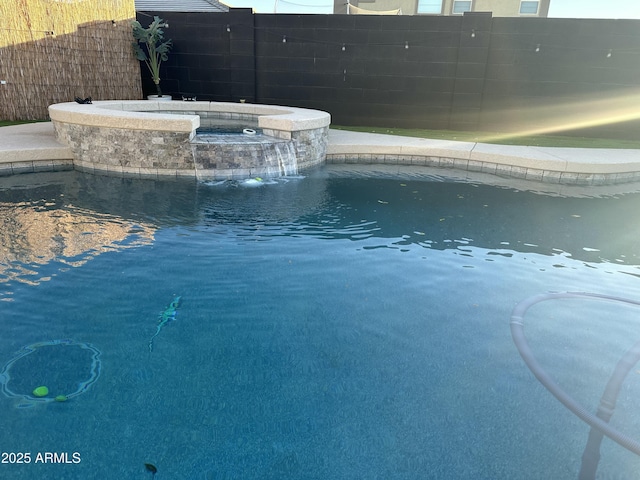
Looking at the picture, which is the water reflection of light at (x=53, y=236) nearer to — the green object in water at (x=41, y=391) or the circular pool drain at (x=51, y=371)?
the circular pool drain at (x=51, y=371)

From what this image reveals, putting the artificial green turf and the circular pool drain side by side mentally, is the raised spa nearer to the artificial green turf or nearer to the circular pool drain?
the artificial green turf

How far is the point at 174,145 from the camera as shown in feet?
25.7

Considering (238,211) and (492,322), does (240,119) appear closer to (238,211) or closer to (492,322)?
(238,211)

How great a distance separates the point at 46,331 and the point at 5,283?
1.09 m

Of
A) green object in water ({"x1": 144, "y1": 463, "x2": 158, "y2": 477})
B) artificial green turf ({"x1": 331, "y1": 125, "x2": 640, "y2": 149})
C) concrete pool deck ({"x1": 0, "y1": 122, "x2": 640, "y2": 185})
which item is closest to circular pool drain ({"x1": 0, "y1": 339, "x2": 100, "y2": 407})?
green object in water ({"x1": 144, "y1": 463, "x2": 158, "y2": 477})

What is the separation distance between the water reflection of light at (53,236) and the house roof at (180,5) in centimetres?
1360

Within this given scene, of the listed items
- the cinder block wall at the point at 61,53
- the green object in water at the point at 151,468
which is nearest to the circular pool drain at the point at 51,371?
the green object in water at the point at 151,468

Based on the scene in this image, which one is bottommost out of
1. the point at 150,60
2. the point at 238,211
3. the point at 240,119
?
the point at 238,211

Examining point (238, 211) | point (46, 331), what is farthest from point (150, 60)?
point (46, 331)

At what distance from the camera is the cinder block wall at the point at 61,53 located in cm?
1068

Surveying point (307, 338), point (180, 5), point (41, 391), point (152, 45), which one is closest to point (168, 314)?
point (41, 391)

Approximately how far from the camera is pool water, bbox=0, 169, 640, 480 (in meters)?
2.53

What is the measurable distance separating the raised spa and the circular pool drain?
5150mm

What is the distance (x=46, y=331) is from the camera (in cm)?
347
